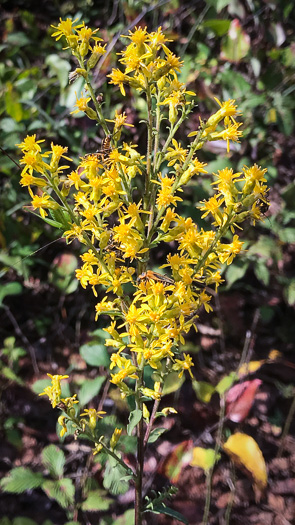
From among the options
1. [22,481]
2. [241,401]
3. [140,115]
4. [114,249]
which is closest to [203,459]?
[241,401]

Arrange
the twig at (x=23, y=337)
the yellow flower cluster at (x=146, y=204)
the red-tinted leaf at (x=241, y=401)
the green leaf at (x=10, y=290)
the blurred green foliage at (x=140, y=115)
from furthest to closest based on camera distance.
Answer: the twig at (x=23, y=337), the blurred green foliage at (x=140, y=115), the green leaf at (x=10, y=290), the red-tinted leaf at (x=241, y=401), the yellow flower cluster at (x=146, y=204)

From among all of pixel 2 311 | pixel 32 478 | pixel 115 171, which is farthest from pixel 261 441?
pixel 115 171

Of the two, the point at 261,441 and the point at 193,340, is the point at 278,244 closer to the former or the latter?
the point at 193,340

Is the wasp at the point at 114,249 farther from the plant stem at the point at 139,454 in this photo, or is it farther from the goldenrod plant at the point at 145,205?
the plant stem at the point at 139,454

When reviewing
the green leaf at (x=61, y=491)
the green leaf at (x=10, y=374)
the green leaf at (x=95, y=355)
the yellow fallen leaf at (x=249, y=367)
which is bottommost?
the yellow fallen leaf at (x=249, y=367)

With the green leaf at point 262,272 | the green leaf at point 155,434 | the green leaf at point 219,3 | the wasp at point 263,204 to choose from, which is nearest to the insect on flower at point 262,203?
the wasp at point 263,204

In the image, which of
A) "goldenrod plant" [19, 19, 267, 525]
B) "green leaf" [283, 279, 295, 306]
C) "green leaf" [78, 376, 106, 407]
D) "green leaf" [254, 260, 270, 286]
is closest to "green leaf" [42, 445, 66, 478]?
"green leaf" [78, 376, 106, 407]

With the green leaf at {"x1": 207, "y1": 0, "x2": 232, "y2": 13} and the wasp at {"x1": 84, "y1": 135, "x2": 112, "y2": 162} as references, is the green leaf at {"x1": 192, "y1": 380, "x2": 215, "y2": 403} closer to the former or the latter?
the wasp at {"x1": 84, "y1": 135, "x2": 112, "y2": 162}
